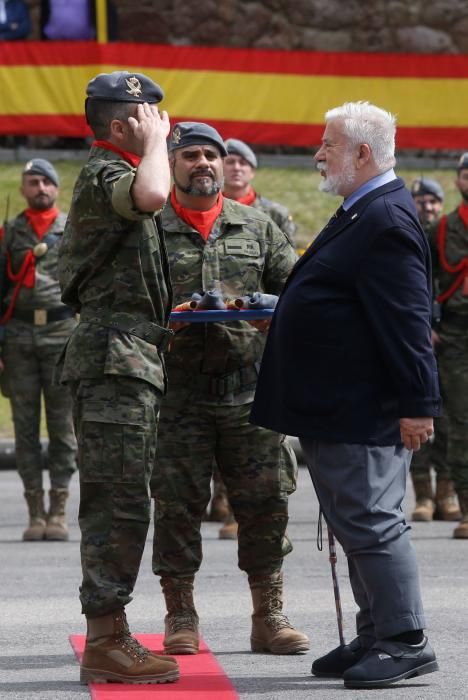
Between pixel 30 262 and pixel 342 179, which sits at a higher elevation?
pixel 342 179

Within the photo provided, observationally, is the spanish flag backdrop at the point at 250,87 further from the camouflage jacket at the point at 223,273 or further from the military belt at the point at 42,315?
the camouflage jacket at the point at 223,273

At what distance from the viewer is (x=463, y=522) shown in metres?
10.9

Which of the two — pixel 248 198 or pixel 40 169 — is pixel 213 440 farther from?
pixel 40 169

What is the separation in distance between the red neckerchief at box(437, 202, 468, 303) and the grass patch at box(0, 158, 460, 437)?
23.3 ft

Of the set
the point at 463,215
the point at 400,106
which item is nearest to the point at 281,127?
the point at 400,106

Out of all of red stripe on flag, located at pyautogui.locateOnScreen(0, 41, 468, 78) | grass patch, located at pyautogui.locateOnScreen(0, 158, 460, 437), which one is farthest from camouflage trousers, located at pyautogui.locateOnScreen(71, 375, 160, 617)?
red stripe on flag, located at pyautogui.locateOnScreen(0, 41, 468, 78)

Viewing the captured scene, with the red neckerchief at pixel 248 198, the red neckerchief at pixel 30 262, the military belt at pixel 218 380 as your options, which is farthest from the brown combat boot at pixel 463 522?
the military belt at pixel 218 380

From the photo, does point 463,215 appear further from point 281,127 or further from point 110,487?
point 281,127

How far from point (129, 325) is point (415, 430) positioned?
105cm

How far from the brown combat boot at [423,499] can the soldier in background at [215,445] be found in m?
4.73

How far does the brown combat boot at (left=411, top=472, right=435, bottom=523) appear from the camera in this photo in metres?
11.9

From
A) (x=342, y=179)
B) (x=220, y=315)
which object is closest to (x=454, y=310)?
(x=220, y=315)

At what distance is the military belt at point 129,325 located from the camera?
6.33m

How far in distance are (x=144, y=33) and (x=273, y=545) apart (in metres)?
15.7
